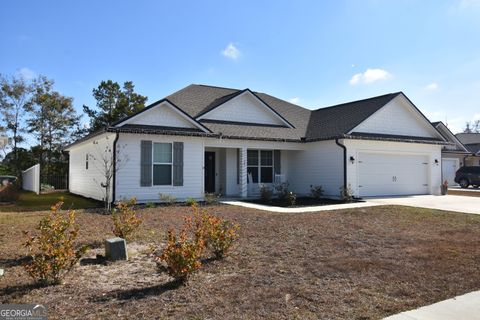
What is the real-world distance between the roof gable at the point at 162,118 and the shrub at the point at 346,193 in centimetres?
651

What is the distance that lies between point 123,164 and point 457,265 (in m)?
11.3

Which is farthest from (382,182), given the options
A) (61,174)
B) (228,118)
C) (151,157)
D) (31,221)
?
(61,174)

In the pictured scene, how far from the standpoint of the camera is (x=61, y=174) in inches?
1132

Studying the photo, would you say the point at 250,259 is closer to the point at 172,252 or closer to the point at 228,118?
the point at 172,252

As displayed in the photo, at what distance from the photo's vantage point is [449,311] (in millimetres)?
4496

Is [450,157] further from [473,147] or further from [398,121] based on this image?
[398,121]

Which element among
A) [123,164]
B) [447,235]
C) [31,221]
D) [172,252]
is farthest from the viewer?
[123,164]

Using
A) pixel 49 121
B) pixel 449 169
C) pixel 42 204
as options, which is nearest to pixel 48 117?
pixel 49 121

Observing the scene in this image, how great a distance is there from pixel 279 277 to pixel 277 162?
14.1m

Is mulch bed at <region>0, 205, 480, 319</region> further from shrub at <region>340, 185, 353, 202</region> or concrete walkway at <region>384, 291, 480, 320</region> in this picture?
shrub at <region>340, 185, 353, 202</region>

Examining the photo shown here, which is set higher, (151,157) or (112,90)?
(112,90)

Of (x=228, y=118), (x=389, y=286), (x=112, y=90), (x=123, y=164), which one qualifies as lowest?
(x=389, y=286)

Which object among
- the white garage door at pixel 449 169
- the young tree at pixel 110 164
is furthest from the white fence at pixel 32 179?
the white garage door at pixel 449 169

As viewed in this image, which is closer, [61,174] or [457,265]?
[457,265]
